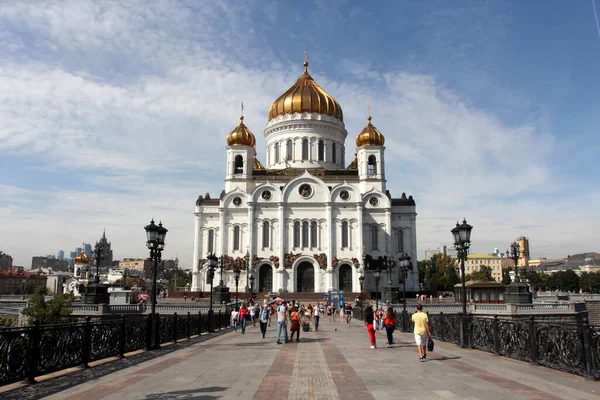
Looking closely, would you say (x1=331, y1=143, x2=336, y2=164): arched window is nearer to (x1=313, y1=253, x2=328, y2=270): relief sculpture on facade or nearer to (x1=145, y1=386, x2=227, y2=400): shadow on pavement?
(x1=313, y1=253, x2=328, y2=270): relief sculpture on facade

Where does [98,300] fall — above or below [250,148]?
below

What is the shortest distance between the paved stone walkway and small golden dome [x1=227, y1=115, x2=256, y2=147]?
45.0m

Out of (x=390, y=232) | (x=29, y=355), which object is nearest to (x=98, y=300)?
(x=29, y=355)

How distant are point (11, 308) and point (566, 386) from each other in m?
40.6

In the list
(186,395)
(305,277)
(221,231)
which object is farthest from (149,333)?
(221,231)

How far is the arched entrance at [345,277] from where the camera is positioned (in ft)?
175

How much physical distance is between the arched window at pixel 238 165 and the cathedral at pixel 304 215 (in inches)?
4.6

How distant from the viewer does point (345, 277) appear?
176ft

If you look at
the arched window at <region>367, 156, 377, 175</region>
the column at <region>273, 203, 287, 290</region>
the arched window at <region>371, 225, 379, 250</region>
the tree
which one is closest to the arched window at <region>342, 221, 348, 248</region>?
the arched window at <region>371, 225, 379, 250</region>

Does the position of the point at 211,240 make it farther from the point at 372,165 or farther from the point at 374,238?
the point at 372,165

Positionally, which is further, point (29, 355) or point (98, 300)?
point (98, 300)

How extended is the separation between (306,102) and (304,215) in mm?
14920

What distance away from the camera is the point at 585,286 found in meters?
101

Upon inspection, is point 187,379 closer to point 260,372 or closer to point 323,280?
point 260,372
